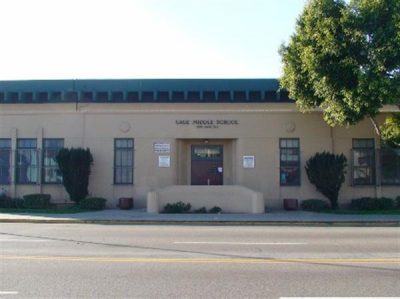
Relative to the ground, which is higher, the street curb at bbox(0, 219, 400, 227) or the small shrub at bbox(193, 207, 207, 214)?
the small shrub at bbox(193, 207, 207, 214)

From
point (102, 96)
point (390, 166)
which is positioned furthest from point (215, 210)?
point (390, 166)

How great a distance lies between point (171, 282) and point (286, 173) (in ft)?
61.6

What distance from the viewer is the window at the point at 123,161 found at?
26.6m

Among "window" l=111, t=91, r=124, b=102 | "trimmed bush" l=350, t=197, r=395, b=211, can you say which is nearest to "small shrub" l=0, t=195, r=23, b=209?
"window" l=111, t=91, r=124, b=102

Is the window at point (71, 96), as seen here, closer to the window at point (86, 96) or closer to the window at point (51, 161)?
the window at point (86, 96)

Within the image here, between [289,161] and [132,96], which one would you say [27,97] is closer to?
[132,96]

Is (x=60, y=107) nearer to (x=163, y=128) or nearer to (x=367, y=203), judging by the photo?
(x=163, y=128)

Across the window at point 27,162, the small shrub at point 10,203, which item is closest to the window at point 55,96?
the window at point 27,162

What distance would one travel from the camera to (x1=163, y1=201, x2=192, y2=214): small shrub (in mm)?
24031

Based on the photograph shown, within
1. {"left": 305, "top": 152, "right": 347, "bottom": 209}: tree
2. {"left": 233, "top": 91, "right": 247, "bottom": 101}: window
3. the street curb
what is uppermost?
{"left": 233, "top": 91, "right": 247, "bottom": 101}: window

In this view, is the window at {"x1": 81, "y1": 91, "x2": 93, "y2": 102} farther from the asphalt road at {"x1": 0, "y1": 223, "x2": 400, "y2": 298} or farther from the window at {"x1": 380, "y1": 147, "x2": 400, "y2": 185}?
the window at {"x1": 380, "y1": 147, "x2": 400, "y2": 185}

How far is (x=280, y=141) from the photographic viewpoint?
86.6ft

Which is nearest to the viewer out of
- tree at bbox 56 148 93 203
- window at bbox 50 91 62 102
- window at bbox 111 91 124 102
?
tree at bbox 56 148 93 203

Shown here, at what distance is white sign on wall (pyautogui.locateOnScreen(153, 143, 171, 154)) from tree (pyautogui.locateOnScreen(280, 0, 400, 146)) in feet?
26.3
